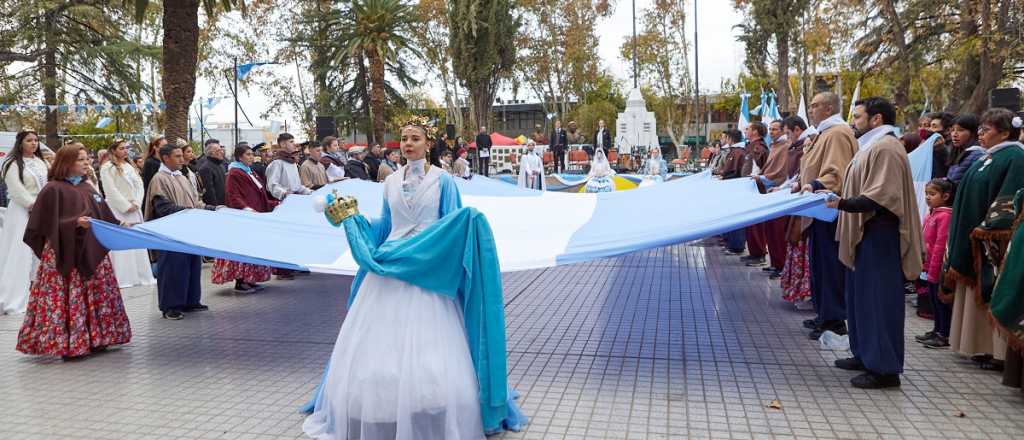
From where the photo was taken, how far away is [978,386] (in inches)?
180

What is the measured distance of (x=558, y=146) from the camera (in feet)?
82.0

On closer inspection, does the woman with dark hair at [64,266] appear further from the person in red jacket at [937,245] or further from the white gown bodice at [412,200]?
the person in red jacket at [937,245]

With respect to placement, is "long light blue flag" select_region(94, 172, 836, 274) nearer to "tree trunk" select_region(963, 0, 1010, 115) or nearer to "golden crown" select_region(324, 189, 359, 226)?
"golden crown" select_region(324, 189, 359, 226)

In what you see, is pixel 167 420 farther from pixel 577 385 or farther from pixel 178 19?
pixel 178 19

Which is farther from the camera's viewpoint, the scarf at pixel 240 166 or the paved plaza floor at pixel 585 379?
the scarf at pixel 240 166

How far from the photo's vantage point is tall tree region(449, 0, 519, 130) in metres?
33.5

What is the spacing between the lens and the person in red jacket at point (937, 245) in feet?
18.1

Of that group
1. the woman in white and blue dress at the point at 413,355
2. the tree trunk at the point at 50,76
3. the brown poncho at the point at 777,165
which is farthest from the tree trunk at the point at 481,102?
the woman in white and blue dress at the point at 413,355

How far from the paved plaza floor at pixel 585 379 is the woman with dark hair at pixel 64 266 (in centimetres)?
20

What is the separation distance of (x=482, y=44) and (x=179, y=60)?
23.3 m

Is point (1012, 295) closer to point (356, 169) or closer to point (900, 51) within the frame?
point (356, 169)

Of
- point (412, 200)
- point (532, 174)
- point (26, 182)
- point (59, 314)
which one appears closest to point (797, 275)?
point (412, 200)

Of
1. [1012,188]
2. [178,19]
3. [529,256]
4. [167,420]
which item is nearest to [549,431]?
[529,256]

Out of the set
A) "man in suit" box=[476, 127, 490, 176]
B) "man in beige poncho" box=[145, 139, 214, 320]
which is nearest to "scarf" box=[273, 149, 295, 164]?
"man in beige poncho" box=[145, 139, 214, 320]
